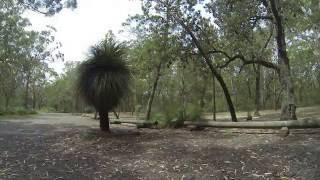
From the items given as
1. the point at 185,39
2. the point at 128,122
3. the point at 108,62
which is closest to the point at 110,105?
the point at 108,62

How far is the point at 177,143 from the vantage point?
10.8 metres

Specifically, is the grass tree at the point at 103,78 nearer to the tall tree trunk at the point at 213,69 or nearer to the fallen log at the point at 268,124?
the fallen log at the point at 268,124

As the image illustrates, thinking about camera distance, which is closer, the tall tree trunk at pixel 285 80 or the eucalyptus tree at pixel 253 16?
the tall tree trunk at pixel 285 80

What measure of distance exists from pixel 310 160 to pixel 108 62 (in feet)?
23.3

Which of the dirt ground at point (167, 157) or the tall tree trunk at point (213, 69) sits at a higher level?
the tall tree trunk at point (213, 69)

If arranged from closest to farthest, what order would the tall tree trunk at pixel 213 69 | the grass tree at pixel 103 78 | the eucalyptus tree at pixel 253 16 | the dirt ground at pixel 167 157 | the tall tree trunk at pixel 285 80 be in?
1. the dirt ground at pixel 167 157
2. the grass tree at pixel 103 78
3. the tall tree trunk at pixel 285 80
4. the eucalyptus tree at pixel 253 16
5. the tall tree trunk at pixel 213 69

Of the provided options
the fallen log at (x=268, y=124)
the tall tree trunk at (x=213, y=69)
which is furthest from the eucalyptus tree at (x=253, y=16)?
the fallen log at (x=268, y=124)

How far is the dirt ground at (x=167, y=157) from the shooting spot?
25.3ft

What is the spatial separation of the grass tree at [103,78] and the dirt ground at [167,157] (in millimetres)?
1106

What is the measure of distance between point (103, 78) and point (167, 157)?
14.4 ft

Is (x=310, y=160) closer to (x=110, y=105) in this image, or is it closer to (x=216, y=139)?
(x=216, y=139)

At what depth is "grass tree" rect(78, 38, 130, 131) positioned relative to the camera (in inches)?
497

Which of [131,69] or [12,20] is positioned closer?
[131,69]

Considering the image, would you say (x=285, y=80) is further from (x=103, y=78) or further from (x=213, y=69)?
(x=103, y=78)
